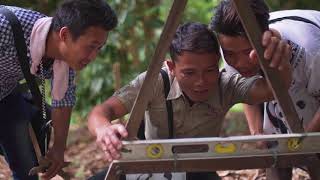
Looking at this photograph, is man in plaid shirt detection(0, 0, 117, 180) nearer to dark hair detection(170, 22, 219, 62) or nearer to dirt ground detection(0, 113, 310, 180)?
dark hair detection(170, 22, 219, 62)

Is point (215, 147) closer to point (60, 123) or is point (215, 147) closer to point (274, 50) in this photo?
point (274, 50)

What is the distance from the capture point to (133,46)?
246 inches

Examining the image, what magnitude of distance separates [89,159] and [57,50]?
3040mm

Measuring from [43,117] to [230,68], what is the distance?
102 cm

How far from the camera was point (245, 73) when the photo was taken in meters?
2.71

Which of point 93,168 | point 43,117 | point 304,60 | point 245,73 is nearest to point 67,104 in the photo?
point 43,117

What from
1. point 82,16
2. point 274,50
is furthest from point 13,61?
point 274,50

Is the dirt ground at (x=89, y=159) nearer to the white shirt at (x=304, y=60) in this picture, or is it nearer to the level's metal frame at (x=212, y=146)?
the white shirt at (x=304, y=60)

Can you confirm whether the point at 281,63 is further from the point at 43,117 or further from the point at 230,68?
the point at 43,117

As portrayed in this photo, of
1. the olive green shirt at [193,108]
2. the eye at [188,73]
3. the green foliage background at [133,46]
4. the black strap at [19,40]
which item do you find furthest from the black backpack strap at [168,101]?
the green foliage background at [133,46]

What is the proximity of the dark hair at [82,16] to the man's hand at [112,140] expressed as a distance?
67cm

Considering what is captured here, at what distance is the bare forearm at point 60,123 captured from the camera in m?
3.06

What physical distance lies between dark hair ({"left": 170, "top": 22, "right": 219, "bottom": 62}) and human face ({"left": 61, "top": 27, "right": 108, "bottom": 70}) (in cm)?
34

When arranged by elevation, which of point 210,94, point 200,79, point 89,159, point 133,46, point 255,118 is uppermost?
point 200,79
